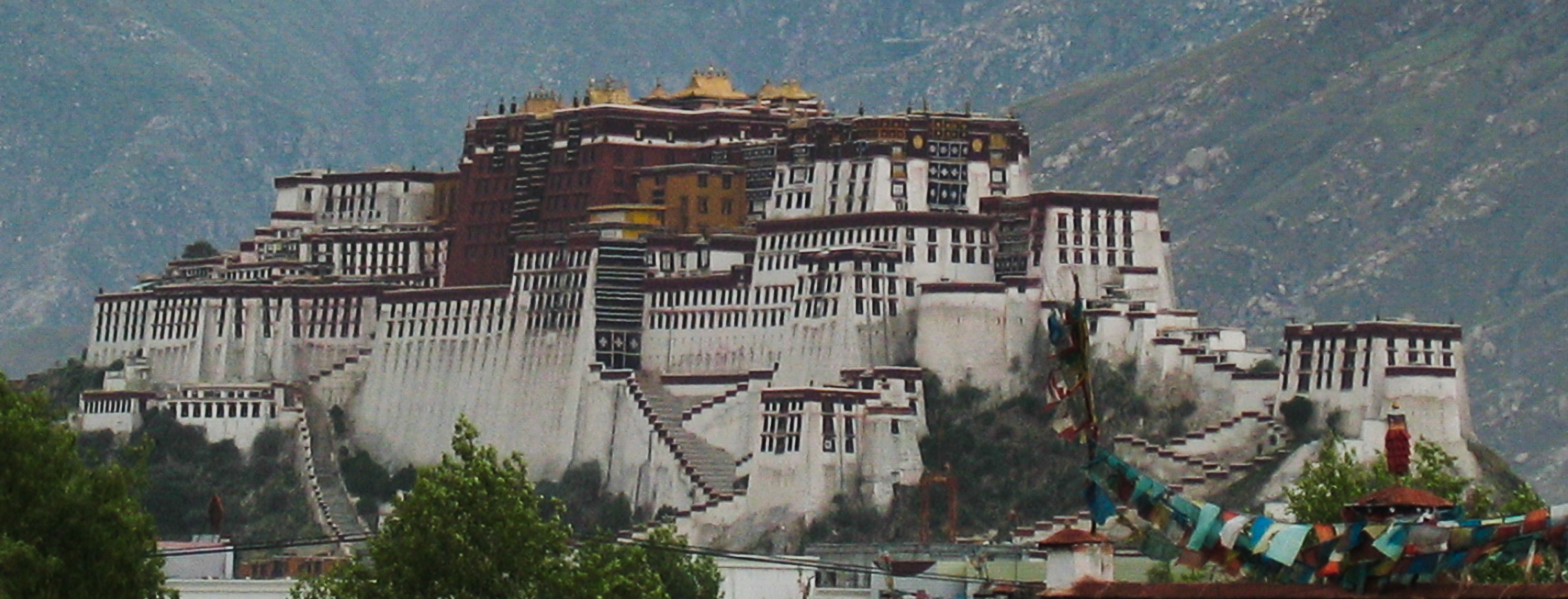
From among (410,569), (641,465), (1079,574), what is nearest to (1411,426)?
(641,465)

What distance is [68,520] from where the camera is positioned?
7400cm

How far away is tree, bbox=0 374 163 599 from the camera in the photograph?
73500 mm

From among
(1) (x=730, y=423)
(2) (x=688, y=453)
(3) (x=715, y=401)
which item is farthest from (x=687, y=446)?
(3) (x=715, y=401)

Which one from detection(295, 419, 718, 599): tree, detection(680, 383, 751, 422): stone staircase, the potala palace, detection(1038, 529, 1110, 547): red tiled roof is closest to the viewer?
detection(1038, 529, 1110, 547): red tiled roof

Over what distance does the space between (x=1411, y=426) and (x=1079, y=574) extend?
11894 centimetres

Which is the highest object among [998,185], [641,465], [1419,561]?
[998,185]

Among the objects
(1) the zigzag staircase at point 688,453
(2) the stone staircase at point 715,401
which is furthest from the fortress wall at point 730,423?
(1) the zigzag staircase at point 688,453

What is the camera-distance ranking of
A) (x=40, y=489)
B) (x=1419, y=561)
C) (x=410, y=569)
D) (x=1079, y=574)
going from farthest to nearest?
(x=410, y=569) < (x=40, y=489) < (x=1079, y=574) < (x=1419, y=561)

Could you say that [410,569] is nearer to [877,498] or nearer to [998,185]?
[877,498]

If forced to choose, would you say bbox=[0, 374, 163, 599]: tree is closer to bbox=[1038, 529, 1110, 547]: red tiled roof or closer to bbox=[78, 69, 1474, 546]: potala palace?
bbox=[1038, 529, 1110, 547]: red tiled roof

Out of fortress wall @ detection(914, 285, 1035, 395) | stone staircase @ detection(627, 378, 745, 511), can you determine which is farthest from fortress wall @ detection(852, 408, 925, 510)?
stone staircase @ detection(627, 378, 745, 511)

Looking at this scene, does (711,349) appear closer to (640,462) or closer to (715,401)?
(715,401)

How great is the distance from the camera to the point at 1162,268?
628 feet

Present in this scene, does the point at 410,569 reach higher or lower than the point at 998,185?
lower
